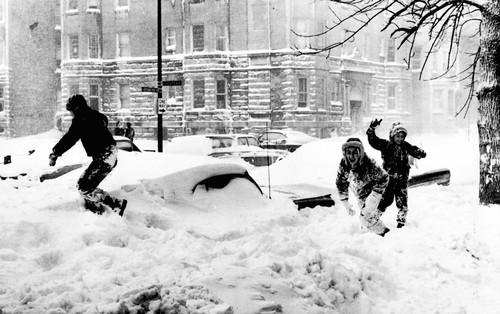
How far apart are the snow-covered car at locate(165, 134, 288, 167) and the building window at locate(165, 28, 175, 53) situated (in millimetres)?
17210

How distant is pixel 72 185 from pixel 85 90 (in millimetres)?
30618

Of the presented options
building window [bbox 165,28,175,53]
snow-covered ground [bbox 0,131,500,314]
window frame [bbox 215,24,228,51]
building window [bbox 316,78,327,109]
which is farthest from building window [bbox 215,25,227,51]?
snow-covered ground [bbox 0,131,500,314]

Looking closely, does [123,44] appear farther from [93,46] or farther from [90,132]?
[90,132]

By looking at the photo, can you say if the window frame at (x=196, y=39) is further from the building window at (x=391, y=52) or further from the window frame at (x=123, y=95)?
the building window at (x=391, y=52)

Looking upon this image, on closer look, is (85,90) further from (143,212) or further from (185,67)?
(143,212)

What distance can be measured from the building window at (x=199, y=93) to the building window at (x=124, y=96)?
519cm

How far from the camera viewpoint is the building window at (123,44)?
37.2m

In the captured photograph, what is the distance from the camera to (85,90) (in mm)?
37375

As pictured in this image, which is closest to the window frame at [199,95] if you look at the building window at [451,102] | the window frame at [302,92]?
the window frame at [302,92]

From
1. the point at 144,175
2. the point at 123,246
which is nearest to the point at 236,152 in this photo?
the point at 144,175

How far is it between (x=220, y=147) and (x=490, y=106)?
37.8 ft

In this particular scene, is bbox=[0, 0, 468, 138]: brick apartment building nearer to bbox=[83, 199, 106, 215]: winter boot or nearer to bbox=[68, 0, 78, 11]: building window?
bbox=[68, 0, 78, 11]: building window

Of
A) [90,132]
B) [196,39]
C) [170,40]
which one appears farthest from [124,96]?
[90,132]

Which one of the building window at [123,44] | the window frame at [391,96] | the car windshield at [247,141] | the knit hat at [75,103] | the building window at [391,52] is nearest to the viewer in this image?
the knit hat at [75,103]
